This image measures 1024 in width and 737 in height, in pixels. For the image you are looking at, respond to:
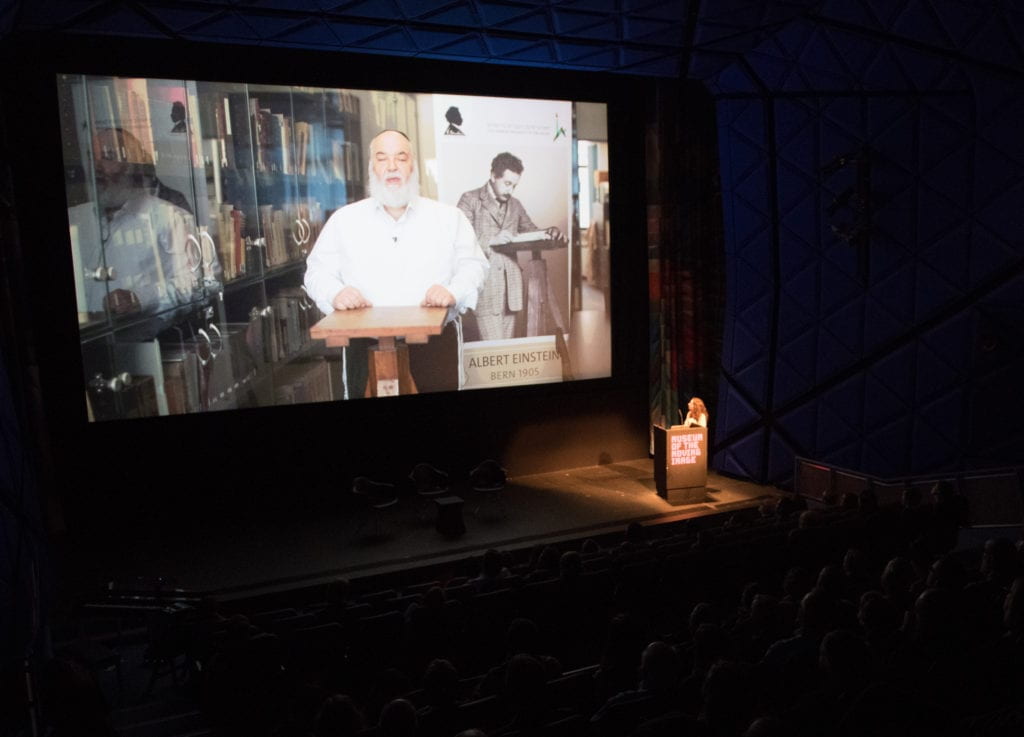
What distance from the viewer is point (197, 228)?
7691 millimetres

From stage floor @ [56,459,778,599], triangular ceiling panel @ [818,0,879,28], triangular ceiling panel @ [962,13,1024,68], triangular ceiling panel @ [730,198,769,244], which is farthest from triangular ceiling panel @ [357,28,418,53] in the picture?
A: triangular ceiling panel @ [962,13,1024,68]

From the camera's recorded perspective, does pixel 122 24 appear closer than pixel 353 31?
Yes

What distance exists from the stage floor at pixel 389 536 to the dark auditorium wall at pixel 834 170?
5.38 ft

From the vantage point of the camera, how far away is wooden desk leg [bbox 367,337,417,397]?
861 cm

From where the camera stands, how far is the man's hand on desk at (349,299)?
830cm

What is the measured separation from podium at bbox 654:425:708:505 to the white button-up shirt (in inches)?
104

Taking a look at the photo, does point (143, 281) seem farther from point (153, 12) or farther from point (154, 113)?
point (153, 12)

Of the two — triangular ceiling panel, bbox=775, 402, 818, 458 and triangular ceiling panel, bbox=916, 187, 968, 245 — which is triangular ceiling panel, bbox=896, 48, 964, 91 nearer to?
triangular ceiling panel, bbox=916, 187, 968, 245

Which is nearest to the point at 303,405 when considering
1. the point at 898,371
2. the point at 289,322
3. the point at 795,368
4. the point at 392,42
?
the point at 289,322

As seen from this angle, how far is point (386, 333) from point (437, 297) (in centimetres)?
70

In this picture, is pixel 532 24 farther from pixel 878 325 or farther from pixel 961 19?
pixel 878 325

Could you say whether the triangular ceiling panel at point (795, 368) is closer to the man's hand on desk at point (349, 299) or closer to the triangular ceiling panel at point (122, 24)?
the man's hand on desk at point (349, 299)

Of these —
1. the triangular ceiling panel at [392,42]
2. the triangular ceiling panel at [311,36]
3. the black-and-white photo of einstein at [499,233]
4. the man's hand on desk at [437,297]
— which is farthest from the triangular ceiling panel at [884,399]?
the triangular ceiling panel at [311,36]

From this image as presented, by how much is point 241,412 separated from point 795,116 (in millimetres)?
6649
